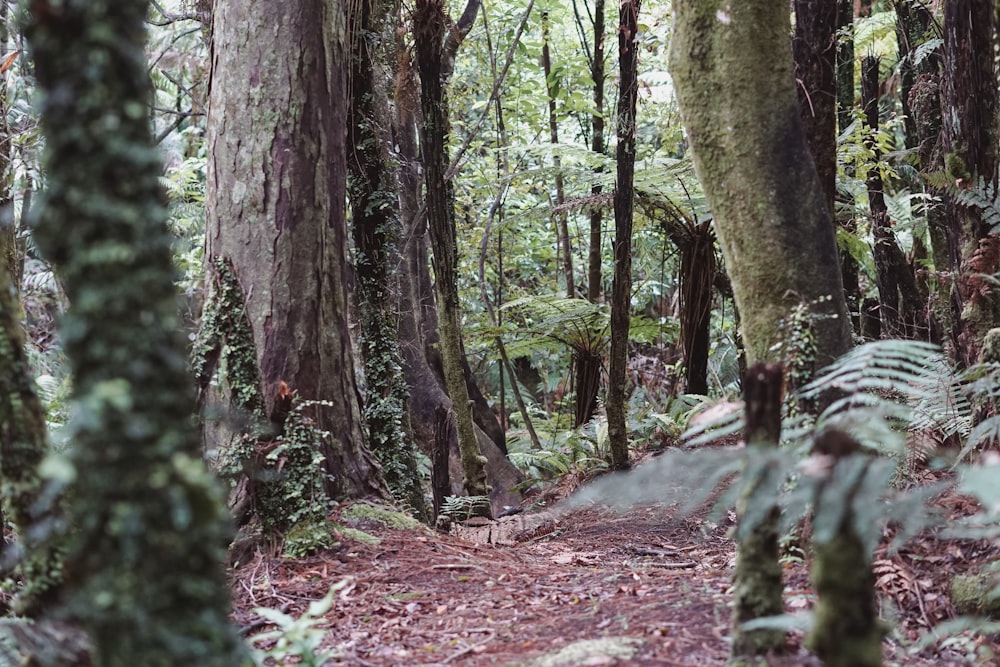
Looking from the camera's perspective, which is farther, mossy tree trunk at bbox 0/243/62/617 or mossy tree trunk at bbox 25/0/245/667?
mossy tree trunk at bbox 0/243/62/617

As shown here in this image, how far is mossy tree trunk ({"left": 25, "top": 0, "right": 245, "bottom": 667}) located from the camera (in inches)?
45.6

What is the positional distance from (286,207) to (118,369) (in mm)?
2970

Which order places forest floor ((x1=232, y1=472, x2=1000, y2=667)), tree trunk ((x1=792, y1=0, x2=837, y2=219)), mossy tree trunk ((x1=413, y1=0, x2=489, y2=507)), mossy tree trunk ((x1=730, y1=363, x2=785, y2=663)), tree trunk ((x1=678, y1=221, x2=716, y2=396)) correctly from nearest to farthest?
mossy tree trunk ((x1=730, y1=363, x2=785, y2=663)), forest floor ((x1=232, y1=472, x2=1000, y2=667)), tree trunk ((x1=792, y1=0, x2=837, y2=219)), mossy tree trunk ((x1=413, y1=0, x2=489, y2=507)), tree trunk ((x1=678, y1=221, x2=716, y2=396))

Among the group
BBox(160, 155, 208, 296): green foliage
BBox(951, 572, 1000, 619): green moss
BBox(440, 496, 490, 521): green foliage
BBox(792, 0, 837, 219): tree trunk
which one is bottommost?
BBox(440, 496, 490, 521): green foliage

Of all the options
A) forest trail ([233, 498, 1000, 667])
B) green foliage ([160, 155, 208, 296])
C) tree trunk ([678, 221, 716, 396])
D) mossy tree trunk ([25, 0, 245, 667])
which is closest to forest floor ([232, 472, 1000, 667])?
forest trail ([233, 498, 1000, 667])

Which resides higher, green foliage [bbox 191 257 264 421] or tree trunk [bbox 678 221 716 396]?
tree trunk [bbox 678 221 716 396]

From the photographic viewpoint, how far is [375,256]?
5367 mm

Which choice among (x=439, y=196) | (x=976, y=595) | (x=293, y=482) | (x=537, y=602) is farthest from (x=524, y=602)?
(x=439, y=196)

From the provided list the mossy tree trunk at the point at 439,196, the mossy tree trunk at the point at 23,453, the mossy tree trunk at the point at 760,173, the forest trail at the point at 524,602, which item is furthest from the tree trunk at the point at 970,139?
the mossy tree trunk at the point at 23,453

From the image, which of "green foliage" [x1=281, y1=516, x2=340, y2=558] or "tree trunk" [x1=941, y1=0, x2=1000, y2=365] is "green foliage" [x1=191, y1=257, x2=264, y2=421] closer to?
"green foliage" [x1=281, y1=516, x2=340, y2=558]

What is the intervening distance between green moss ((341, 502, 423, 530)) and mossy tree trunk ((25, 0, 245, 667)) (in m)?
2.75

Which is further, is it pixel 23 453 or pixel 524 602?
pixel 524 602

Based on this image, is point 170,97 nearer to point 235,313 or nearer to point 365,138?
point 365,138

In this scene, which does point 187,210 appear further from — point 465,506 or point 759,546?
point 759,546
